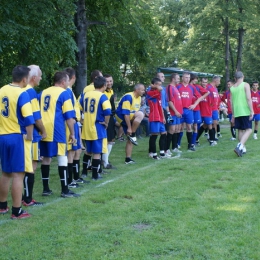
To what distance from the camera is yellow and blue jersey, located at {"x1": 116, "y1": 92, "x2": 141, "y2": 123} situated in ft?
31.0

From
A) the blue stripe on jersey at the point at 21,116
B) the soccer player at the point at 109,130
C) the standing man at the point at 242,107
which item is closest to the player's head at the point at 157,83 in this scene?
the soccer player at the point at 109,130

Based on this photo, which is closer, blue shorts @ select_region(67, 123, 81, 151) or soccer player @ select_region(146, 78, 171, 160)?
blue shorts @ select_region(67, 123, 81, 151)

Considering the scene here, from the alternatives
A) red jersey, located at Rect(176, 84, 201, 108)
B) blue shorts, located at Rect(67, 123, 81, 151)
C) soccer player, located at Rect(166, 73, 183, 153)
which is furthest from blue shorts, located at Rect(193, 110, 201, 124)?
blue shorts, located at Rect(67, 123, 81, 151)

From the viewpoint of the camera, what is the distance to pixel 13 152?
551 cm

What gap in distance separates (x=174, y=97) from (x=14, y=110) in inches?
244

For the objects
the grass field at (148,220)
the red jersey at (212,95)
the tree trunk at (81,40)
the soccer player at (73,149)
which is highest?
the tree trunk at (81,40)

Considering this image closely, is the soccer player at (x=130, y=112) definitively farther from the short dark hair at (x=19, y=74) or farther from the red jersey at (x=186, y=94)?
the short dark hair at (x=19, y=74)

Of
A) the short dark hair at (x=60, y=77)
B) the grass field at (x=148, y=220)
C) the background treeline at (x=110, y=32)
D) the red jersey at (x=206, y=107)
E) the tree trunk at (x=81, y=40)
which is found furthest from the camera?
the tree trunk at (x=81, y=40)

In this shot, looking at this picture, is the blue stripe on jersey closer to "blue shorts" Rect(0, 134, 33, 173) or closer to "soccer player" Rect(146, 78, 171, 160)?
"blue shorts" Rect(0, 134, 33, 173)

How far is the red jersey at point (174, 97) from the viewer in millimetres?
10969

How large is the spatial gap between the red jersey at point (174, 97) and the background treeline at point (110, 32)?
10.1 ft

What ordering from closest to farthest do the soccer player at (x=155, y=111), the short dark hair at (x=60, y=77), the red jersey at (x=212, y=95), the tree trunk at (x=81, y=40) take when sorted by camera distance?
1. the short dark hair at (x=60, y=77)
2. the soccer player at (x=155, y=111)
3. the red jersey at (x=212, y=95)
4. the tree trunk at (x=81, y=40)

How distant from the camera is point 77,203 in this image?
6297 mm

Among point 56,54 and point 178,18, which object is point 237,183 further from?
point 178,18
